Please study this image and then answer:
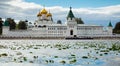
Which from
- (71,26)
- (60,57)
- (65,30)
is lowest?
(65,30)

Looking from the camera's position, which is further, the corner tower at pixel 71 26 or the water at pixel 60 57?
the corner tower at pixel 71 26

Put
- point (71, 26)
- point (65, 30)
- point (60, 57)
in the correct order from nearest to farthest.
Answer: point (60, 57), point (65, 30), point (71, 26)

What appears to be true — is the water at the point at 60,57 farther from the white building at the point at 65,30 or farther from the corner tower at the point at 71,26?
the corner tower at the point at 71,26

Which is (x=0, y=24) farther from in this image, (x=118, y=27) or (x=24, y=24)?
(x=118, y=27)

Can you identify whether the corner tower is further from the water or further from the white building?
the water

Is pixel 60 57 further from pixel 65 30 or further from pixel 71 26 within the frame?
pixel 71 26

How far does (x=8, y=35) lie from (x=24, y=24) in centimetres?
1605

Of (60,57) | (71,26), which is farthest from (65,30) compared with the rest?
(60,57)

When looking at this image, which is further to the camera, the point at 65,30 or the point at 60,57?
the point at 65,30

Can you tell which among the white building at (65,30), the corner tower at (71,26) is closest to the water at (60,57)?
the white building at (65,30)

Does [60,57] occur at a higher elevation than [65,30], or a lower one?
higher

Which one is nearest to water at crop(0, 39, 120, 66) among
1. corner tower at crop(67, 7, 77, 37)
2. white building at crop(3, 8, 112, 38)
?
white building at crop(3, 8, 112, 38)

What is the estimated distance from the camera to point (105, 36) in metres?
105

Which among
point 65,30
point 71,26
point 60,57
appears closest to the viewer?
point 60,57
